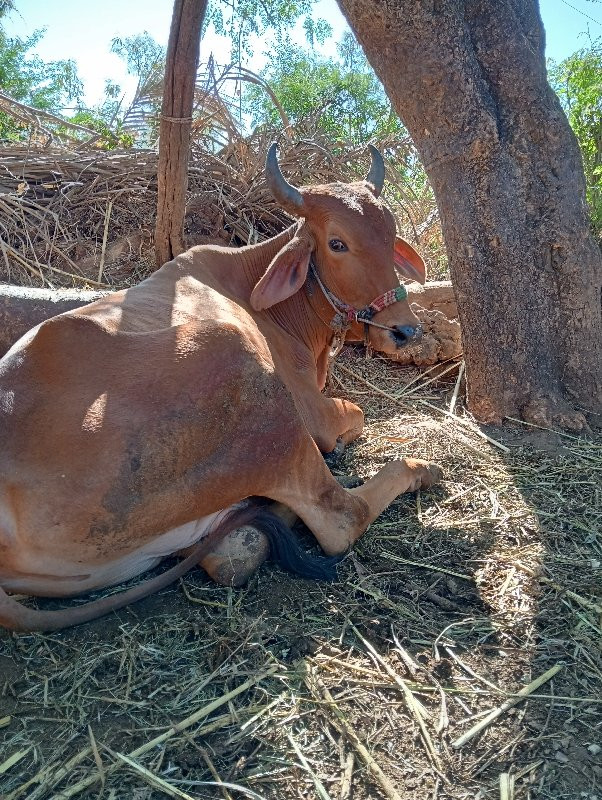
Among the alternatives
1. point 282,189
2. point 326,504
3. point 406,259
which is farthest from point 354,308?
point 326,504

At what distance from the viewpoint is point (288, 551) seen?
2963 millimetres

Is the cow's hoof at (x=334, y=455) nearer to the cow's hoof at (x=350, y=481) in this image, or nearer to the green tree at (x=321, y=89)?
the cow's hoof at (x=350, y=481)

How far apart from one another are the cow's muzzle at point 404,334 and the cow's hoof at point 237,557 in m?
1.37

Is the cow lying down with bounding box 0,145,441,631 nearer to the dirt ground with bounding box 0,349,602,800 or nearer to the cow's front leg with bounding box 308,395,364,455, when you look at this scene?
the dirt ground with bounding box 0,349,602,800

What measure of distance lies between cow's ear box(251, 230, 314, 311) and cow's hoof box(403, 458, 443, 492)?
1.11 m

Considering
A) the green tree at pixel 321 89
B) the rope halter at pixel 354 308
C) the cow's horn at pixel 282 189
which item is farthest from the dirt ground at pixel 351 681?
the green tree at pixel 321 89

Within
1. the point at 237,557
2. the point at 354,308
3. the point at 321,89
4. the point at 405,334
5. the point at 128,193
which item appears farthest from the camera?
the point at 321,89

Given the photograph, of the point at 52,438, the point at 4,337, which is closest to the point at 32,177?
the point at 4,337

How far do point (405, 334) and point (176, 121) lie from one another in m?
2.52

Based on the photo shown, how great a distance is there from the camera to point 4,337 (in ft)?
15.3

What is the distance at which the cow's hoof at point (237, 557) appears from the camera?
293cm

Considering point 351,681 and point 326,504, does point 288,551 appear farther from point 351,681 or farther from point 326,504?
point 351,681

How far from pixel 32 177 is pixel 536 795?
22.9ft

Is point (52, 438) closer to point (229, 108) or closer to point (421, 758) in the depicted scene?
point (421, 758)
